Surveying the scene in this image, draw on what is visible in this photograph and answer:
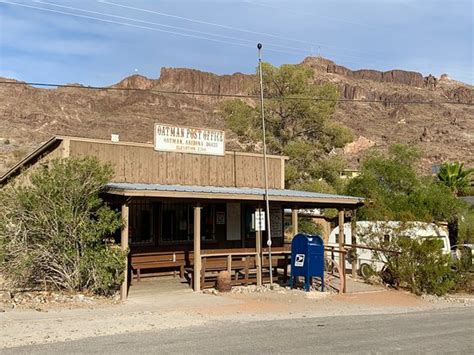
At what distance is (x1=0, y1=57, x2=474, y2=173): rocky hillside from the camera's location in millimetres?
76562

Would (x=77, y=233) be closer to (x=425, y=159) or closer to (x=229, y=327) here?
(x=229, y=327)

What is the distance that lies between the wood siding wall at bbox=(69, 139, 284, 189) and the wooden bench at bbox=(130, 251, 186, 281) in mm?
2087

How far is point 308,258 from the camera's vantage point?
15266mm

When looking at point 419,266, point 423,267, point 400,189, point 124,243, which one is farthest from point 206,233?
point 400,189

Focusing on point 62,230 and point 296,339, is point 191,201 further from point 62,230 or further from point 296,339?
point 296,339

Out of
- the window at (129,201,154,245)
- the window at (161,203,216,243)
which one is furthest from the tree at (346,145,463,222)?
the window at (129,201,154,245)

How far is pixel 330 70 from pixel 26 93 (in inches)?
3539

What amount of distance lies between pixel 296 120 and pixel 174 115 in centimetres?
5634

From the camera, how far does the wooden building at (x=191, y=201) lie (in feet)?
50.9

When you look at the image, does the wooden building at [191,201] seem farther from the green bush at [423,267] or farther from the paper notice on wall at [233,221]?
the green bush at [423,267]

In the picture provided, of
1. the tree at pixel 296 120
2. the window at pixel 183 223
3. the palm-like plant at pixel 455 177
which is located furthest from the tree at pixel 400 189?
the palm-like plant at pixel 455 177

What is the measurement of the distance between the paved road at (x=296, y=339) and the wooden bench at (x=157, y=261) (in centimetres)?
615

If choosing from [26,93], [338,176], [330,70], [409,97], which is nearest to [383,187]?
[338,176]

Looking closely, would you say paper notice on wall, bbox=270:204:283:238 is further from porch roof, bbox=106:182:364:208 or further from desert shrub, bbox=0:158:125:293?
desert shrub, bbox=0:158:125:293
